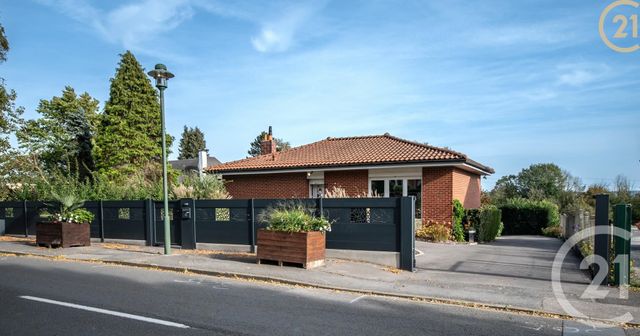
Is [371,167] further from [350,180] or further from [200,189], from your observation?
[200,189]

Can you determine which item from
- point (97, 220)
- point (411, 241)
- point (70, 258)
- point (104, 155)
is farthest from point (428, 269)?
point (104, 155)

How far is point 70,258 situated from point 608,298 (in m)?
12.5

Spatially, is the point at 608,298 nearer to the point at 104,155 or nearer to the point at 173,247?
the point at 173,247

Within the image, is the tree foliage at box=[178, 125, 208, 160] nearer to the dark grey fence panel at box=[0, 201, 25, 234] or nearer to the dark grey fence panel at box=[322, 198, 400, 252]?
the dark grey fence panel at box=[0, 201, 25, 234]

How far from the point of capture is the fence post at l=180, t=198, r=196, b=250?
1305 centimetres

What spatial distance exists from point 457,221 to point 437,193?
132cm

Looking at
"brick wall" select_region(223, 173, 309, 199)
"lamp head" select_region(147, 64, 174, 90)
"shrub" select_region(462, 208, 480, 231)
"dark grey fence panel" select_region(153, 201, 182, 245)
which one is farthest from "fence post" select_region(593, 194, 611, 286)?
"brick wall" select_region(223, 173, 309, 199)

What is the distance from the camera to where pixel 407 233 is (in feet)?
32.1

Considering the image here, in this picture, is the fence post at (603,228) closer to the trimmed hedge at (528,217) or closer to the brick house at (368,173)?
the brick house at (368,173)

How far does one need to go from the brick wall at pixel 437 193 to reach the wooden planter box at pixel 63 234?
1235 cm

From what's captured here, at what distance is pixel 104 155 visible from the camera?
3478cm

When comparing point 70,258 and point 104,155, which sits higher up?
point 104,155

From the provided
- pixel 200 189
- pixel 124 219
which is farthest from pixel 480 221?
pixel 124 219

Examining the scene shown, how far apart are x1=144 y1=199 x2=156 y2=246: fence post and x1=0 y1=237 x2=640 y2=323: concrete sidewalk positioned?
1613mm
